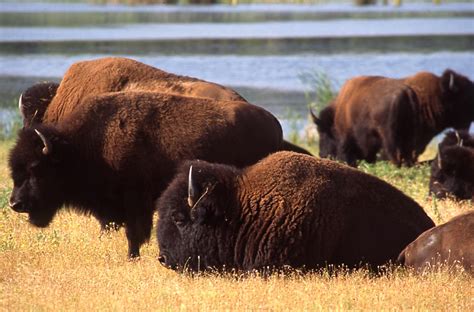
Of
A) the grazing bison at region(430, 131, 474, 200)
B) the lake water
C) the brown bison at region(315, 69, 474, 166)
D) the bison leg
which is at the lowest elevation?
the lake water

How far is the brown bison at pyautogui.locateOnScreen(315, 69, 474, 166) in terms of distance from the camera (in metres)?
17.4

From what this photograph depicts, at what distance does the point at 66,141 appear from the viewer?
10062mm

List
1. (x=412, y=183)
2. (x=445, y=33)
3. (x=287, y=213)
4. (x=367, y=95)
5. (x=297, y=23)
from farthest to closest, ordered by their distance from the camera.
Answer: (x=297, y=23) → (x=445, y=33) → (x=367, y=95) → (x=412, y=183) → (x=287, y=213)

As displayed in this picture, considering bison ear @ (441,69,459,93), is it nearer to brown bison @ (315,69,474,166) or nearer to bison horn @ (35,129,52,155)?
brown bison @ (315,69,474,166)

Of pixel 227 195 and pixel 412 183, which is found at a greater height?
pixel 227 195

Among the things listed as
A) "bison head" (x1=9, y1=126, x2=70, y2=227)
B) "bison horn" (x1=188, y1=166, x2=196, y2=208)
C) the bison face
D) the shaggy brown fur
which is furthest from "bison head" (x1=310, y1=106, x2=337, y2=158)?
"bison horn" (x1=188, y1=166, x2=196, y2=208)

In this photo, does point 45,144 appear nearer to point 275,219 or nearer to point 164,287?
point 164,287

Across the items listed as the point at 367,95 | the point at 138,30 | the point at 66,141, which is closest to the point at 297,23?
the point at 138,30

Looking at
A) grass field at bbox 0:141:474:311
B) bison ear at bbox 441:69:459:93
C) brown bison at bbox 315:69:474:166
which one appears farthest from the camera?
bison ear at bbox 441:69:459:93

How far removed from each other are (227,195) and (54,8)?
56923 millimetres

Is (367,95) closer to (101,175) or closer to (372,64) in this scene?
(101,175)

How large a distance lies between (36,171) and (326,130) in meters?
9.38

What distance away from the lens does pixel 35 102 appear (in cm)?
1233

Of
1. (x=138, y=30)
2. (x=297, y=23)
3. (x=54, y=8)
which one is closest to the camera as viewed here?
(x=138, y=30)
